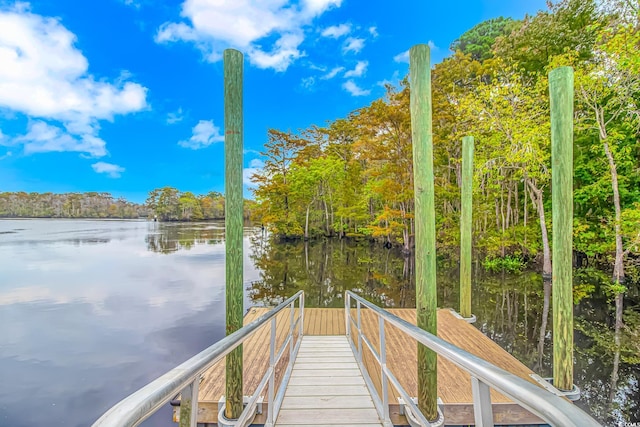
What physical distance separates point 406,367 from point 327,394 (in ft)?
4.27

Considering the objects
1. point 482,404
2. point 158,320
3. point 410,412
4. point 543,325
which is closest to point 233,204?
point 482,404

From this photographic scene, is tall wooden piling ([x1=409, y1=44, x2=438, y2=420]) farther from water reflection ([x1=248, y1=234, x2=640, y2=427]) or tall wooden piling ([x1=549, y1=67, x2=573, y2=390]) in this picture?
water reflection ([x1=248, y1=234, x2=640, y2=427])

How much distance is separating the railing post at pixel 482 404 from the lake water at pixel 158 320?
12.8 feet

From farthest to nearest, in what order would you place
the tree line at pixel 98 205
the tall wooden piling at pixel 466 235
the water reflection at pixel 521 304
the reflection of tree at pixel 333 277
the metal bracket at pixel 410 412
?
the tree line at pixel 98 205 → the reflection of tree at pixel 333 277 → the tall wooden piling at pixel 466 235 → the water reflection at pixel 521 304 → the metal bracket at pixel 410 412

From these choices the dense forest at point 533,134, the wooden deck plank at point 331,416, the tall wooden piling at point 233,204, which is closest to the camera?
the wooden deck plank at point 331,416

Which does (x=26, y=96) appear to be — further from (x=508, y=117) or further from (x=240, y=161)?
(x=508, y=117)

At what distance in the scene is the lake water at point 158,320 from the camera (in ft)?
13.0

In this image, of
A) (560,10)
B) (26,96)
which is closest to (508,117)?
(560,10)

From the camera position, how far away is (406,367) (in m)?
3.37

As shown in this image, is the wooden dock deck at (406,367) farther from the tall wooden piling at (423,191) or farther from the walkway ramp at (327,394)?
the tall wooden piling at (423,191)

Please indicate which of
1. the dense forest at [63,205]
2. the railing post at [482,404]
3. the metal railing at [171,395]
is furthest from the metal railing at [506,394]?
the dense forest at [63,205]

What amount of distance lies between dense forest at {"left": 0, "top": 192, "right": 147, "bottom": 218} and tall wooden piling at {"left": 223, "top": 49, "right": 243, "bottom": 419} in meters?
84.4

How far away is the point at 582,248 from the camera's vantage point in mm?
9734

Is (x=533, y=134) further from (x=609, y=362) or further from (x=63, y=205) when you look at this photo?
(x=63, y=205)
